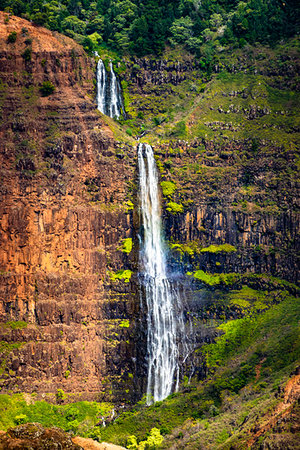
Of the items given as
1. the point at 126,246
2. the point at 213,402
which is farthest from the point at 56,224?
the point at 213,402

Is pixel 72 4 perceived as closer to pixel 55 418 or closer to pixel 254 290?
pixel 254 290

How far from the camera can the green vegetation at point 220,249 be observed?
3654 inches

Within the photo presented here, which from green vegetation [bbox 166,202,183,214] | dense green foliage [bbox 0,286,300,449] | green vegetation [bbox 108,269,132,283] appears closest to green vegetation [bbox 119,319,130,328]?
green vegetation [bbox 108,269,132,283]

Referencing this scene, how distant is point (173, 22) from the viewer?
11325 cm

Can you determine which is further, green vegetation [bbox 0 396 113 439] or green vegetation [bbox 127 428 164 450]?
green vegetation [bbox 0 396 113 439]

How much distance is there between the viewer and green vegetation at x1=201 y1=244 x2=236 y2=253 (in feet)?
305

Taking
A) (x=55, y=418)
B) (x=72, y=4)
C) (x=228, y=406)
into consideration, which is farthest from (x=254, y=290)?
(x=72, y=4)

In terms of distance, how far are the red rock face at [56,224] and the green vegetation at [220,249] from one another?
28.5 feet

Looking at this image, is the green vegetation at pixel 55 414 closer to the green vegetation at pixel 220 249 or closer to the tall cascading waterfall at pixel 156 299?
the tall cascading waterfall at pixel 156 299

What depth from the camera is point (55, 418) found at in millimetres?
80625

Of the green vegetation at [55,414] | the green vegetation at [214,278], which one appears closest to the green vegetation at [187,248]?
the green vegetation at [214,278]

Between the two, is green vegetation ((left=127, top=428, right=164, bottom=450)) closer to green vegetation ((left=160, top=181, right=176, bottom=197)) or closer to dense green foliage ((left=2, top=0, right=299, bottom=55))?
green vegetation ((left=160, top=181, right=176, bottom=197))

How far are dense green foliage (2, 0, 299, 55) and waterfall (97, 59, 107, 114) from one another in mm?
6357

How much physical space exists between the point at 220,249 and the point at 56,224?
57.5 ft
